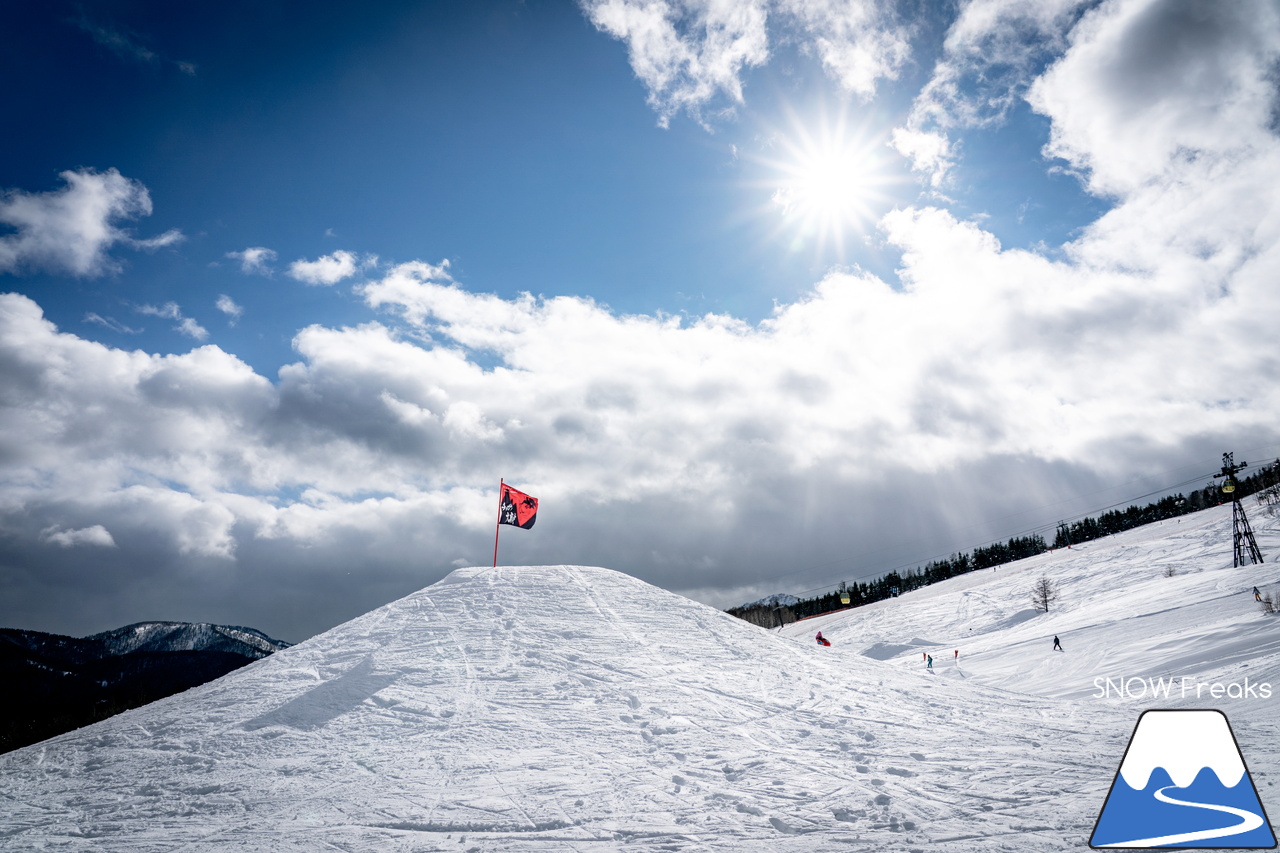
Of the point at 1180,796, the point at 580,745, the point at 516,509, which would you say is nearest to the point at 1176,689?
the point at 1180,796

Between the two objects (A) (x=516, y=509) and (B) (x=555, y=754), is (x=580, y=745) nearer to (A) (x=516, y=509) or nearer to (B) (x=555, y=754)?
(B) (x=555, y=754)

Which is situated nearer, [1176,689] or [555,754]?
[555,754]

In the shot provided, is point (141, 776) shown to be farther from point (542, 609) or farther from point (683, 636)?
point (683, 636)

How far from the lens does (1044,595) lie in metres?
58.2

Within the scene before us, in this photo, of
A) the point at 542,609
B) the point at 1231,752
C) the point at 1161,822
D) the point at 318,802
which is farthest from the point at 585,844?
the point at 542,609

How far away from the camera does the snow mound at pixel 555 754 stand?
980 cm

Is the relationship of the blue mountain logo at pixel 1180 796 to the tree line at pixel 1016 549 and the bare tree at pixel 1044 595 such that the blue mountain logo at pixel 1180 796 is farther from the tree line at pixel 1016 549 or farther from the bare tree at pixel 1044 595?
the tree line at pixel 1016 549

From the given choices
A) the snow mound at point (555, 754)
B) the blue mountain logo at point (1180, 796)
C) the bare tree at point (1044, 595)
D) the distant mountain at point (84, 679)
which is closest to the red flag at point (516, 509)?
the snow mound at point (555, 754)

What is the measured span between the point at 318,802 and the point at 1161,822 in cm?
1439

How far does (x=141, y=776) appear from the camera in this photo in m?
13.2

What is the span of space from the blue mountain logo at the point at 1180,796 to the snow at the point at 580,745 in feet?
1.99

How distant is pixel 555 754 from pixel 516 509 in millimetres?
13380

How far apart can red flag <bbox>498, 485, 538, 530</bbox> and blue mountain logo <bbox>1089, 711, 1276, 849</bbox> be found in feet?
67.0

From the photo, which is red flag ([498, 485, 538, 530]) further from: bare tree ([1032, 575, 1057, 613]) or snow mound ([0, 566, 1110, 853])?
bare tree ([1032, 575, 1057, 613])
